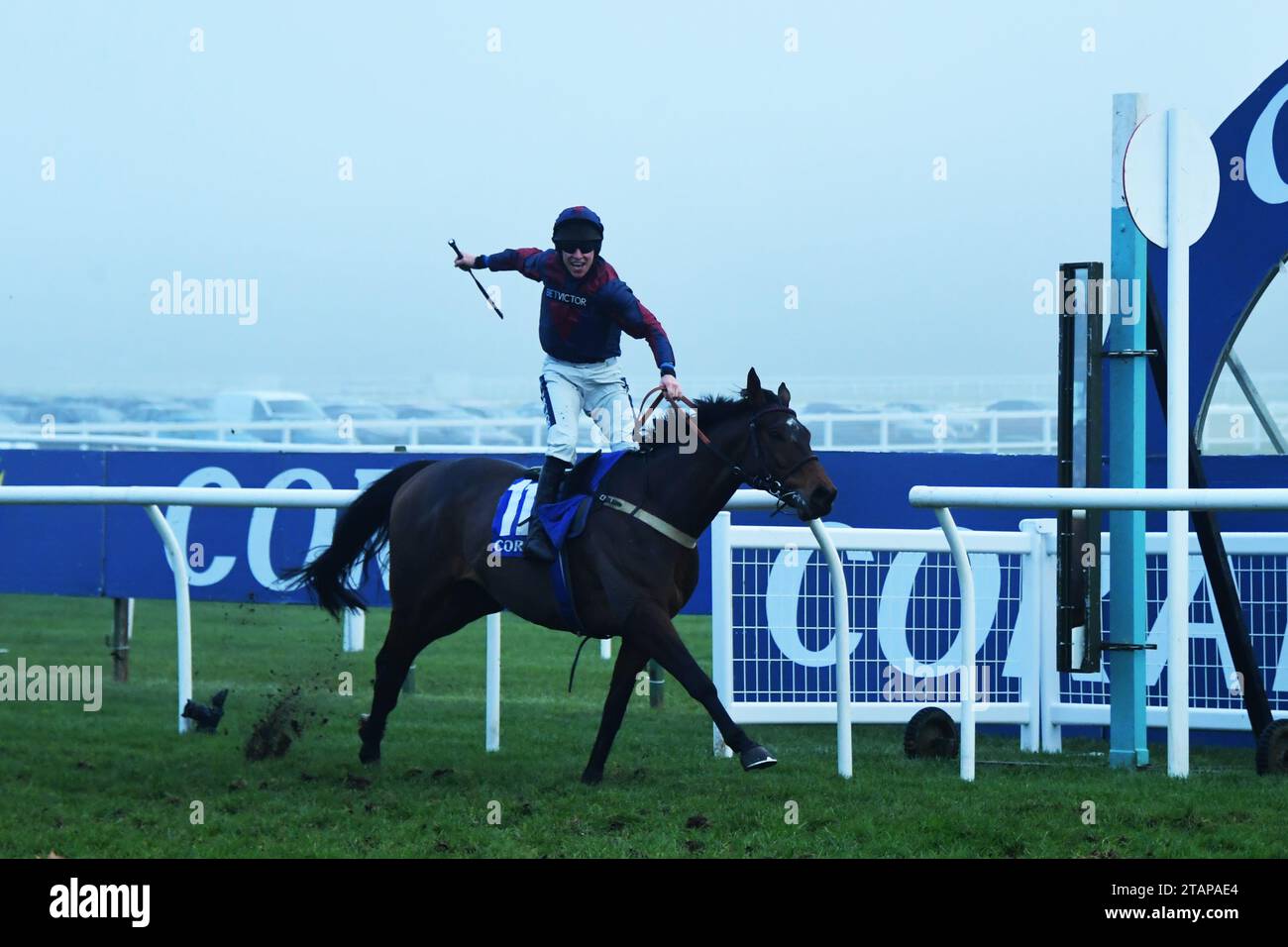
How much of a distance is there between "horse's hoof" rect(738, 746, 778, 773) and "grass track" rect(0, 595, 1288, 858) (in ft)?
0.43

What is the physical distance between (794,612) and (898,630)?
48cm

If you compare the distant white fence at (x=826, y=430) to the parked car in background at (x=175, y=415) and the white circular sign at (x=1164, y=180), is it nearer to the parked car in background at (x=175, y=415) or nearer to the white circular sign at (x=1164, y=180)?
the parked car in background at (x=175, y=415)

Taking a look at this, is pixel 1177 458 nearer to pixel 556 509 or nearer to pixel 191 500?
pixel 556 509

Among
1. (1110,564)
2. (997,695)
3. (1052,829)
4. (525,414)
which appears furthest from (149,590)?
(525,414)

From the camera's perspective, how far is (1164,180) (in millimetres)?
6500

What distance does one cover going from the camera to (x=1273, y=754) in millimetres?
6312

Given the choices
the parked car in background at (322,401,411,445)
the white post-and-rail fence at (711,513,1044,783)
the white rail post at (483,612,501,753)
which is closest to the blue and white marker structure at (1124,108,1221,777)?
the white post-and-rail fence at (711,513,1044,783)

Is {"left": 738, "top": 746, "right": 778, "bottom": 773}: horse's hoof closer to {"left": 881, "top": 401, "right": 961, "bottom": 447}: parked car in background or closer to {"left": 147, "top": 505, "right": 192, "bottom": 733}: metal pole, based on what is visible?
{"left": 147, "top": 505, "right": 192, "bottom": 733}: metal pole

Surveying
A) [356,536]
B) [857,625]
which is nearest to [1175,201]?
[857,625]

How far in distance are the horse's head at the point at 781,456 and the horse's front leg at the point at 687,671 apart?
0.60 metres

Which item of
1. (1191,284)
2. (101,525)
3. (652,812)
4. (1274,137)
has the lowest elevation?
(652,812)

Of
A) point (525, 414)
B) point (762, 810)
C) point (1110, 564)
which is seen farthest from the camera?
point (525, 414)

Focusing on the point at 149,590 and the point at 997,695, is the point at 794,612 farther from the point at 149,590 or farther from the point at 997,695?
the point at 149,590

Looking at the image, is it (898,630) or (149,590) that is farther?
(149,590)
